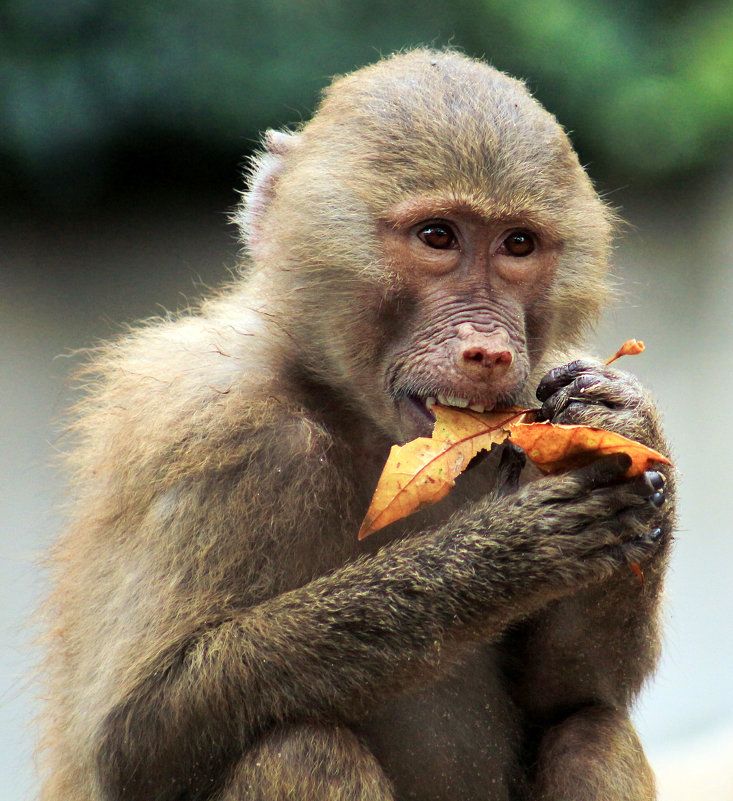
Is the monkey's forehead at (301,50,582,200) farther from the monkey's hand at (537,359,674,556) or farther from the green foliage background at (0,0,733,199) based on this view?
the green foliage background at (0,0,733,199)

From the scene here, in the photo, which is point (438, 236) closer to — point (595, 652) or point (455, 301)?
point (455, 301)

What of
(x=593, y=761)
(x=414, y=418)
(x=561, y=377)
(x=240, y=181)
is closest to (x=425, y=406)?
(x=414, y=418)

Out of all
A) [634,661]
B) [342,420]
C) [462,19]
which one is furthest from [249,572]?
[462,19]

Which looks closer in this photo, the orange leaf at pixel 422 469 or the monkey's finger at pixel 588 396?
the orange leaf at pixel 422 469

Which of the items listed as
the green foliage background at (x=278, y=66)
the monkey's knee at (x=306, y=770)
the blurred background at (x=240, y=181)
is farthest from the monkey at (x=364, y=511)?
the green foliage background at (x=278, y=66)

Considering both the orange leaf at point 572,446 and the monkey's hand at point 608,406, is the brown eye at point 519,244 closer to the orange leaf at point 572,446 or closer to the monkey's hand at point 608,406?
the monkey's hand at point 608,406

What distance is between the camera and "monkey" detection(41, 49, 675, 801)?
3.12 metres

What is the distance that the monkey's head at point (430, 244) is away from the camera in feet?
10.8

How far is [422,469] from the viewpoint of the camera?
10.2ft

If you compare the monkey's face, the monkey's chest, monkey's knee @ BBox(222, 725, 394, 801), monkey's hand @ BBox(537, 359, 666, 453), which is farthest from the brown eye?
monkey's knee @ BBox(222, 725, 394, 801)

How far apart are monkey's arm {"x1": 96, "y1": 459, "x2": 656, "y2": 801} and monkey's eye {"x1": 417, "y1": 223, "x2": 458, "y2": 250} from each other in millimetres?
787

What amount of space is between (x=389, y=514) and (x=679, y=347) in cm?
607

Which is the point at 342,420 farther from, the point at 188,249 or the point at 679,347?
the point at 679,347

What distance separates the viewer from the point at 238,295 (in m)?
4.00
